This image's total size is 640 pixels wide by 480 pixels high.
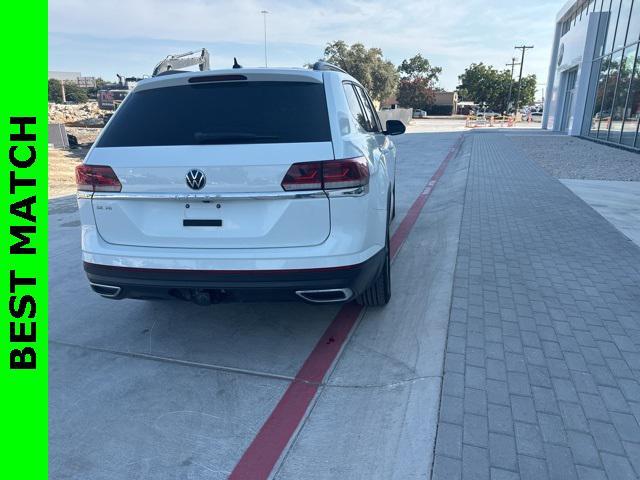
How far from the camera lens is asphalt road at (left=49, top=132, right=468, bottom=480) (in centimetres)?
227

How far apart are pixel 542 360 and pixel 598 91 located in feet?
76.0

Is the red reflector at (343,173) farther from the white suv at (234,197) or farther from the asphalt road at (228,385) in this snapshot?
the asphalt road at (228,385)

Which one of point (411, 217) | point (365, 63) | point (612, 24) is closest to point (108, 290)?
point (411, 217)

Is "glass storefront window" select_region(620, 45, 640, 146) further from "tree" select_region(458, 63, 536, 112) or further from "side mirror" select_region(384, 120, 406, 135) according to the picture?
"tree" select_region(458, 63, 536, 112)

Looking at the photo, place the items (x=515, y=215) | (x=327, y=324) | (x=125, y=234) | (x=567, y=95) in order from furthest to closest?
1. (x=567, y=95)
2. (x=515, y=215)
3. (x=327, y=324)
4. (x=125, y=234)

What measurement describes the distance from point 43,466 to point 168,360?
1.02 m

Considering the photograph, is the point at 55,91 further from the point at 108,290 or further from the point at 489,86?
the point at 108,290

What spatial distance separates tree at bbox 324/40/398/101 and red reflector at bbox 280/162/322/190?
54.9 meters

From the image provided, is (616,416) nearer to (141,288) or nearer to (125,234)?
(141,288)

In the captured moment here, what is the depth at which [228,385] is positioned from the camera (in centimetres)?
288

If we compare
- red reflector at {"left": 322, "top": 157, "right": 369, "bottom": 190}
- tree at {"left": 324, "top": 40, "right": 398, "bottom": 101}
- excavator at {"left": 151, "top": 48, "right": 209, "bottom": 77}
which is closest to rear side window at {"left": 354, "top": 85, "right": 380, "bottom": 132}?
red reflector at {"left": 322, "top": 157, "right": 369, "bottom": 190}

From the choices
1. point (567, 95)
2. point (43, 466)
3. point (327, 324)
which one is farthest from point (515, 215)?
point (567, 95)

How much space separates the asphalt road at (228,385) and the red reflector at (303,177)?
4.07 ft

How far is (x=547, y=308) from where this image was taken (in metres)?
3.75
